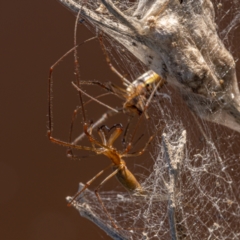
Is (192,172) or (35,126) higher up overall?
(192,172)

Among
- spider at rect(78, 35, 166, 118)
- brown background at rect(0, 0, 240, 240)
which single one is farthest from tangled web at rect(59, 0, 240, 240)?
brown background at rect(0, 0, 240, 240)

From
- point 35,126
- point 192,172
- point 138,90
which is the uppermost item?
point 138,90

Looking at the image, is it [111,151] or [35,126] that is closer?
[111,151]

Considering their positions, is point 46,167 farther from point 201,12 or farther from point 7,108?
point 201,12

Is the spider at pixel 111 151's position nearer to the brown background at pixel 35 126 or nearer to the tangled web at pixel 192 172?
the tangled web at pixel 192 172

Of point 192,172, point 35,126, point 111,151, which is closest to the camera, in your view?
point 192,172

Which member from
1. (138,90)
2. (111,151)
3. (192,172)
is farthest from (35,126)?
(192,172)

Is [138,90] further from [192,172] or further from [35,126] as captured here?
[35,126]

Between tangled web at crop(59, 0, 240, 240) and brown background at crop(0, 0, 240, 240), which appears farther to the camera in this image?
brown background at crop(0, 0, 240, 240)

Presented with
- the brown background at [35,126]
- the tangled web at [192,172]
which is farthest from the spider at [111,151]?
the brown background at [35,126]

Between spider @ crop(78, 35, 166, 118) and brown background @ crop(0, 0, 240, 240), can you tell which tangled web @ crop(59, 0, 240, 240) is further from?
brown background @ crop(0, 0, 240, 240)

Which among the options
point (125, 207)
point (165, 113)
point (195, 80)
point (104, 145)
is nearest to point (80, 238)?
point (125, 207)
